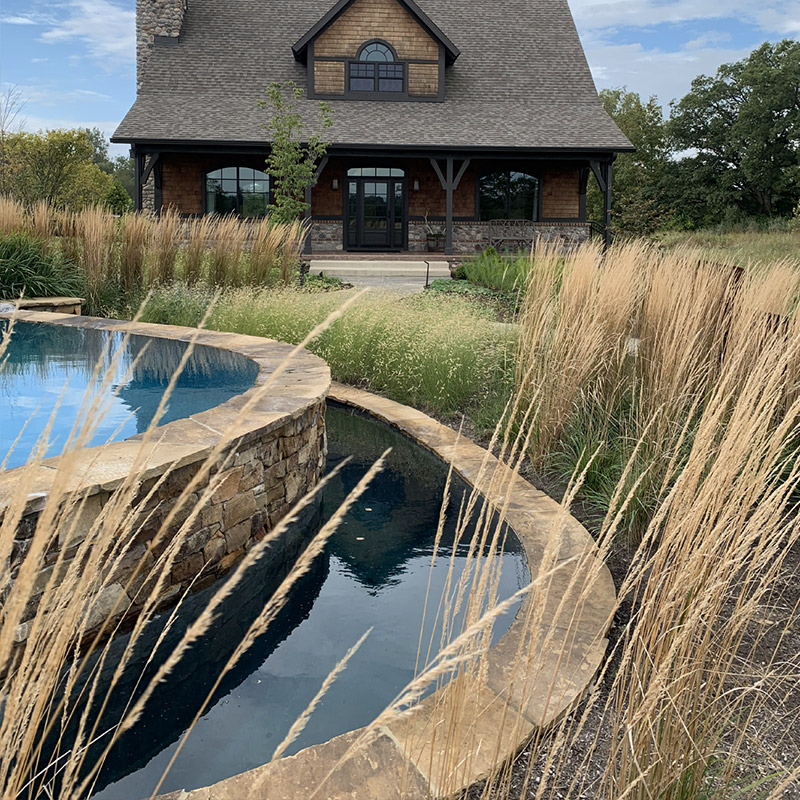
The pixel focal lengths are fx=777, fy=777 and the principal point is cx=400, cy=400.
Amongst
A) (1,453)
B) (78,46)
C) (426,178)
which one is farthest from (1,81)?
(78,46)

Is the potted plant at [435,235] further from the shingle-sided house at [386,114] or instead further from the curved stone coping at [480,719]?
the curved stone coping at [480,719]

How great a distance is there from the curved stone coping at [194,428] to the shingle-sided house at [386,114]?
12104mm

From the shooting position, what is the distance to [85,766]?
2.33 metres

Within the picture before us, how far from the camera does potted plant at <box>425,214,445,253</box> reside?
61.5 ft

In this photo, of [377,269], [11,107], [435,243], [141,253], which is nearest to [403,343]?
[141,253]

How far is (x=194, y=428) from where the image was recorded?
368cm

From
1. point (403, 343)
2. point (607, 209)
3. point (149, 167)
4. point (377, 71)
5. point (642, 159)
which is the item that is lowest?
point (403, 343)

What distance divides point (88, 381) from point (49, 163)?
25230 millimetres

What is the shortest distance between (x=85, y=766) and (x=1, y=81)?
2042 cm

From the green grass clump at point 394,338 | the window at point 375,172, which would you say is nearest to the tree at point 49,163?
the window at point 375,172

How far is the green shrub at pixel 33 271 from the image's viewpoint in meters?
8.65

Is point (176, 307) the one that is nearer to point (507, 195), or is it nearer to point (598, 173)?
point (598, 173)

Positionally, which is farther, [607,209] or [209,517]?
[607,209]

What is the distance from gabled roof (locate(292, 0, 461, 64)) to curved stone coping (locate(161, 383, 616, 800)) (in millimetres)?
17308
